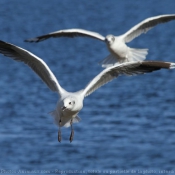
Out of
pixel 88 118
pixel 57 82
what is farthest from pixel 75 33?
pixel 88 118

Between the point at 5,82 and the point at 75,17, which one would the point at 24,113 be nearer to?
the point at 5,82

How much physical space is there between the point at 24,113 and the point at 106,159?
465 cm

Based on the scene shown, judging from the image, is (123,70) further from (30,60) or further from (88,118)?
(88,118)

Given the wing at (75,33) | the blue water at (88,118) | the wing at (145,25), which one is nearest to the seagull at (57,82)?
the wing at (75,33)

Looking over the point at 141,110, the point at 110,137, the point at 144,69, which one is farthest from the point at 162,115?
the point at 144,69

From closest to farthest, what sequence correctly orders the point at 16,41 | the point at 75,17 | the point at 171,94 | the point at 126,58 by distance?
the point at 126,58 → the point at 171,94 → the point at 16,41 → the point at 75,17

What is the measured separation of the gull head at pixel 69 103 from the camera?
11.7 m

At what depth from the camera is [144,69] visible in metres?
12.5

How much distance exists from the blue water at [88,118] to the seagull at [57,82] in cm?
373

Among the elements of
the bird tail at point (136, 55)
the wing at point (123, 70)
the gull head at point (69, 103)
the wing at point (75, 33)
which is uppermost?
the wing at point (75, 33)

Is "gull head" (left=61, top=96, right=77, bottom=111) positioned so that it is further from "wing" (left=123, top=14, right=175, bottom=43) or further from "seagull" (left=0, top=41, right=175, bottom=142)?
"wing" (left=123, top=14, right=175, bottom=43)

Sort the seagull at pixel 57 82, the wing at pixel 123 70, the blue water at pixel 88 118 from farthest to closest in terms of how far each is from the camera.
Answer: the blue water at pixel 88 118, the wing at pixel 123 70, the seagull at pixel 57 82

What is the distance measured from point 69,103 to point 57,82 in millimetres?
948

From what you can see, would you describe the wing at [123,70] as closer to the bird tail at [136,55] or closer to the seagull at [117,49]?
the seagull at [117,49]
